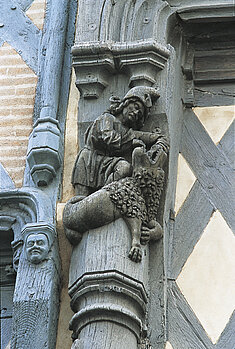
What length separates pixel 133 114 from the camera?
13.1ft

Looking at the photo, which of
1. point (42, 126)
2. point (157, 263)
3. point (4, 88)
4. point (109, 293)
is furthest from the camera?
point (4, 88)

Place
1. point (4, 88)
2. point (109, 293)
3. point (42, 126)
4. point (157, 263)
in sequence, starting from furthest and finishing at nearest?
point (4, 88) < point (42, 126) < point (157, 263) < point (109, 293)

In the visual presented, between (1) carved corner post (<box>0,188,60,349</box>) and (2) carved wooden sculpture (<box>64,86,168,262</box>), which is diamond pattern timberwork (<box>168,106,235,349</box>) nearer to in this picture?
(2) carved wooden sculpture (<box>64,86,168,262</box>)

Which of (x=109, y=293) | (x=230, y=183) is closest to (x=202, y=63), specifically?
(x=230, y=183)

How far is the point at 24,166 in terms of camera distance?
13.8 feet

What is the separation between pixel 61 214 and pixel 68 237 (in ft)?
0.39

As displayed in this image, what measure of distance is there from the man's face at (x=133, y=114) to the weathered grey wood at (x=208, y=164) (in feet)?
1.37

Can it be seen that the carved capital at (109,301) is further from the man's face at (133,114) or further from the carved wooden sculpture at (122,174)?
the man's face at (133,114)

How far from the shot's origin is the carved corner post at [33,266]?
3721 millimetres

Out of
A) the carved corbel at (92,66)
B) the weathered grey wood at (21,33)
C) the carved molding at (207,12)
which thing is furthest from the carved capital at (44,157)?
the carved molding at (207,12)

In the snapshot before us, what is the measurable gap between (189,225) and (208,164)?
303mm

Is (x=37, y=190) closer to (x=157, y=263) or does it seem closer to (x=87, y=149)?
(x=87, y=149)

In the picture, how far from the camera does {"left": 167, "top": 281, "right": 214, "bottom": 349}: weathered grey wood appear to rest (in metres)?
3.86

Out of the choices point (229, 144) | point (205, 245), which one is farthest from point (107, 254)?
point (229, 144)
